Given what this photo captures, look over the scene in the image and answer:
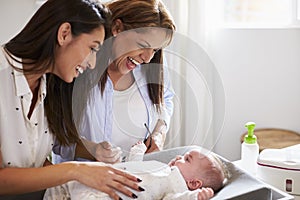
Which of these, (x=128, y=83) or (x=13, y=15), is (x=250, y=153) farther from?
(x=13, y=15)

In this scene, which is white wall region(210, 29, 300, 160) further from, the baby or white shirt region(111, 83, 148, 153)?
white shirt region(111, 83, 148, 153)

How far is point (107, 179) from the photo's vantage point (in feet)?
3.88

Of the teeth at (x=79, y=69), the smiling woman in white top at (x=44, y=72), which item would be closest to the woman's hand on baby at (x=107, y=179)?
the smiling woman in white top at (x=44, y=72)

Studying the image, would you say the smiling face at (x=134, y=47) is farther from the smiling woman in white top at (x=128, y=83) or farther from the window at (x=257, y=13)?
the window at (x=257, y=13)

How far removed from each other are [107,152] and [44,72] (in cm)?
27

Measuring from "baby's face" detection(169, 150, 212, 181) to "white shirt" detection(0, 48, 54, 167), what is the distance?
38cm

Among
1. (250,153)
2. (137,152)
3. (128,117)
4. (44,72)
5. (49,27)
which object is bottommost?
(250,153)

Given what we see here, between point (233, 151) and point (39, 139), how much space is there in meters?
1.60

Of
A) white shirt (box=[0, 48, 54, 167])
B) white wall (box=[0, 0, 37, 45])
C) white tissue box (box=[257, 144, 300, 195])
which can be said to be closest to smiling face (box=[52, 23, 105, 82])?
white shirt (box=[0, 48, 54, 167])

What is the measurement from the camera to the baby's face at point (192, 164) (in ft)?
4.33

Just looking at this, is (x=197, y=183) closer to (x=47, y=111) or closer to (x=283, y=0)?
(x=47, y=111)

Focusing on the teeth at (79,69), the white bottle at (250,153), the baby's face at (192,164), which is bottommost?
the white bottle at (250,153)

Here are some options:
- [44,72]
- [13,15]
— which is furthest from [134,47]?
[13,15]

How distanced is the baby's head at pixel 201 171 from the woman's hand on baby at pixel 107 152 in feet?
0.56
